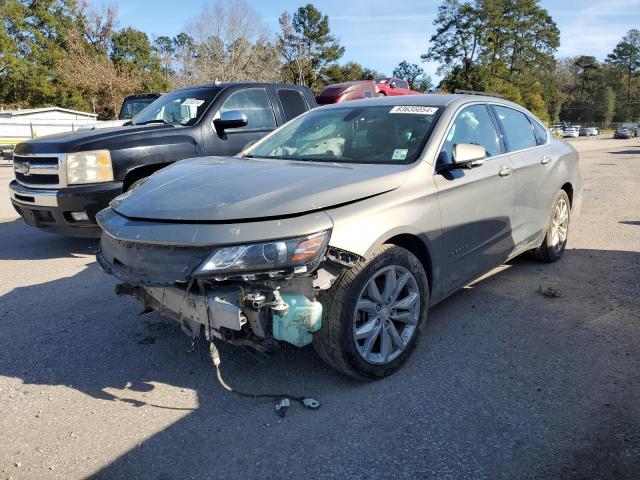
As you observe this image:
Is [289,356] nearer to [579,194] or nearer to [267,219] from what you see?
[267,219]

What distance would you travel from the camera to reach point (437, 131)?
3555mm

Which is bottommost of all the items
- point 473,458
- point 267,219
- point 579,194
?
point 473,458

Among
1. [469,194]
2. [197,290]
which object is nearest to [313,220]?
[197,290]

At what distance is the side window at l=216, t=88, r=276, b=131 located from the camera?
21.6ft

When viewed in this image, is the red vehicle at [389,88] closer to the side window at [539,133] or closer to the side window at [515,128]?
the side window at [539,133]

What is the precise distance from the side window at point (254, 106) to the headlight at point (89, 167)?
1777mm

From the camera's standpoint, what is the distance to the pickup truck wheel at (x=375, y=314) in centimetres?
275

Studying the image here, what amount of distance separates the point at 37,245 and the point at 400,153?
16.7 ft

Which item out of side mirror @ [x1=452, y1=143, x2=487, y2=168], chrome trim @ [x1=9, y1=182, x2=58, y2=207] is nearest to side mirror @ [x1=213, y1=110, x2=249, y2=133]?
chrome trim @ [x1=9, y1=182, x2=58, y2=207]

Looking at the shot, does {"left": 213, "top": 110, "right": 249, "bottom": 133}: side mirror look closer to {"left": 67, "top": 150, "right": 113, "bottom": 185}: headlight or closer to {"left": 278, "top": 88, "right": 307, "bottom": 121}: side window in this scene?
{"left": 67, "top": 150, "right": 113, "bottom": 185}: headlight

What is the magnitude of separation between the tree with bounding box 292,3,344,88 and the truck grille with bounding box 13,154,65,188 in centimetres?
5554

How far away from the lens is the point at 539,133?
16.9ft

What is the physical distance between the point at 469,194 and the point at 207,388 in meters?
2.19

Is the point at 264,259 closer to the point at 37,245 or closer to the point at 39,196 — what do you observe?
the point at 39,196
